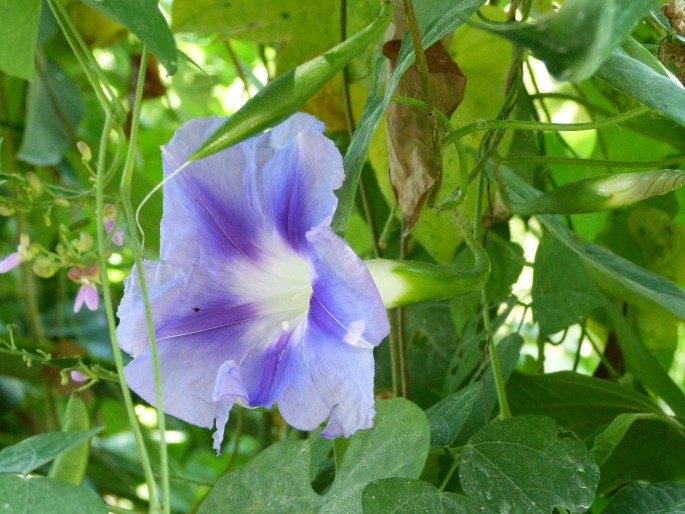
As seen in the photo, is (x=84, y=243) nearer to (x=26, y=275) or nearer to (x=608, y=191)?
(x=608, y=191)

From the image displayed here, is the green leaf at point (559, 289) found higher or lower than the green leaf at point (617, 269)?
lower

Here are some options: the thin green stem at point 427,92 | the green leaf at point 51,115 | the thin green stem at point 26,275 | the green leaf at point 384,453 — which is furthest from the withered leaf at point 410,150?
the thin green stem at point 26,275

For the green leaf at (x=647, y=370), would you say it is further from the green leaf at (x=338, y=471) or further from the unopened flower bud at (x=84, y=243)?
the unopened flower bud at (x=84, y=243)

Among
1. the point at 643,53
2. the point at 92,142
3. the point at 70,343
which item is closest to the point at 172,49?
the point at 643,53

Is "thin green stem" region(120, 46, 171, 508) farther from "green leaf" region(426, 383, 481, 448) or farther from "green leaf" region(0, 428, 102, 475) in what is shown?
"green leaf" region(426, 383, 481, 448)

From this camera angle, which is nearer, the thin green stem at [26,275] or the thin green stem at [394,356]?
the thin green stem at [394,356]

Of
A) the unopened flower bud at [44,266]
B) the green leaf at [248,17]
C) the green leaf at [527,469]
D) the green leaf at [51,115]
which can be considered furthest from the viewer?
the green leaf at [51,115]

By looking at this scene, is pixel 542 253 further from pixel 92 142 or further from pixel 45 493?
pixel 92 142

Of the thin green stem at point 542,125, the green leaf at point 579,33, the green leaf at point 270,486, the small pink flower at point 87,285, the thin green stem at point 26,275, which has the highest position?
the green leaf at point 579,33
